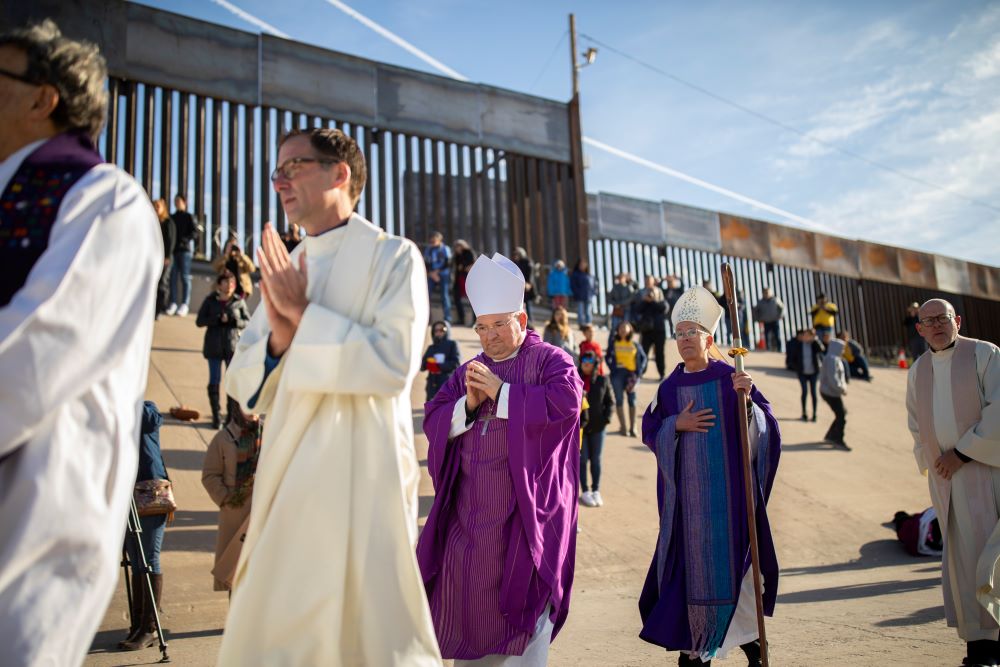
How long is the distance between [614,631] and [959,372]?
2.63 meters

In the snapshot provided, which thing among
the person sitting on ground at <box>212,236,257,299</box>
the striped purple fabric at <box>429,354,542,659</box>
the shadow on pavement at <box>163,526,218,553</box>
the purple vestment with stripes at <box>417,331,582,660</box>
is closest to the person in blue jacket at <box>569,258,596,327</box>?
the person sitting on ground at <box>212,236,257,299</box>

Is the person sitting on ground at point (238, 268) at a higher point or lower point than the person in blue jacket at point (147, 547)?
higher

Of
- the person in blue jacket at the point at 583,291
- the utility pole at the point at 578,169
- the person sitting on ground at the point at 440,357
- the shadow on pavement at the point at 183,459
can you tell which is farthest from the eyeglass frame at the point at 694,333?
the utility pole at the point at 578,169

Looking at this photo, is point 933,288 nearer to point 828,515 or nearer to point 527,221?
point 527,221

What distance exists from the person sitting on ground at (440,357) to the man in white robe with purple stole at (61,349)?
23.4 feet

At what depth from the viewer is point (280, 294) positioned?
2.54 metres

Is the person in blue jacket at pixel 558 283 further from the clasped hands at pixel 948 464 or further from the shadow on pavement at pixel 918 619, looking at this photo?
the clasped hands at pixel 948 464

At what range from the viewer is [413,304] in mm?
2547

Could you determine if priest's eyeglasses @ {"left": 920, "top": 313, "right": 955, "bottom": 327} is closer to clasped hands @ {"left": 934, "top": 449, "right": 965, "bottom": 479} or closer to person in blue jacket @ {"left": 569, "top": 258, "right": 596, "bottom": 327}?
clasped hands @ {"left": 934, "top": 449, "right": 965, "bottom": 479}


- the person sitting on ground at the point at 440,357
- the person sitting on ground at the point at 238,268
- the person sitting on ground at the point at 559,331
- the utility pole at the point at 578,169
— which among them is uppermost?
the utility pole at the point at 578,169

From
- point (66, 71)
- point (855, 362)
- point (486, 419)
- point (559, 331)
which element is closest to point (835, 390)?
point (559, 331)

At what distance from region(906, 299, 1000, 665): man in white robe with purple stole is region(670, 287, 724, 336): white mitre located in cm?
146

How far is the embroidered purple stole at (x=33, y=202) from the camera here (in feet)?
6.14

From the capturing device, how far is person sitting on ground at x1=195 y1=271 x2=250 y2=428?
8.91 m
